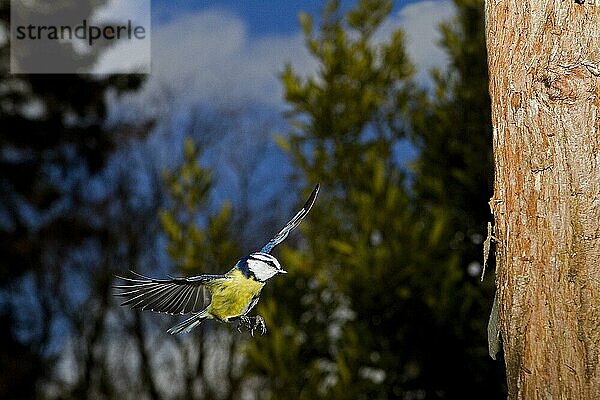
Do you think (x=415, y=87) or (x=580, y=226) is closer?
(x=580, y=226)

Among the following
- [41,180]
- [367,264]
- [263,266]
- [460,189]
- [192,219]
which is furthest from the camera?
[41,180]

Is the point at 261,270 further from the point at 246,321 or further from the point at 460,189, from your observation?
the point at 460,189

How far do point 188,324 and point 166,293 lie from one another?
34 millimetres

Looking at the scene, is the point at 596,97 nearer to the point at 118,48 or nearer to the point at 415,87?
the point at 415,87

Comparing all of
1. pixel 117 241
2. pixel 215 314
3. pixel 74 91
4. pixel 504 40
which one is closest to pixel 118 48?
pixel 74 91

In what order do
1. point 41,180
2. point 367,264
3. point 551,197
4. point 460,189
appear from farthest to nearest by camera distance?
point 41,180
point 460,189
point 367,264
point 551,197

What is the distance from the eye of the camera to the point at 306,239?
2553 millimetres

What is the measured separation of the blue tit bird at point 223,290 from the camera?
1.77 ft

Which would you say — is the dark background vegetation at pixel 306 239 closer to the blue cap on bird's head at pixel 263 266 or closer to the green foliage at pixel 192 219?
the green foliage at pixel 192 219

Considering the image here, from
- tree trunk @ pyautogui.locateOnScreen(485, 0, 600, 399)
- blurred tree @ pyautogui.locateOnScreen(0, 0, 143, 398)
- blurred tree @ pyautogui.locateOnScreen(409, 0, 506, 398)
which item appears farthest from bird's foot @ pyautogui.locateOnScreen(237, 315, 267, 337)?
blurred tree @ pyautogui.locateOnScreen(0, 0, 143, 398)

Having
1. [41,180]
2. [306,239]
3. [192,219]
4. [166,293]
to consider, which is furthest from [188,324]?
[41,180]

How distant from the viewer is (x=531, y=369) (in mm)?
826

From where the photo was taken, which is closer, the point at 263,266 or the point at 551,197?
the point at 263,266

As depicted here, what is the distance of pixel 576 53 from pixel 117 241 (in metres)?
2.96
